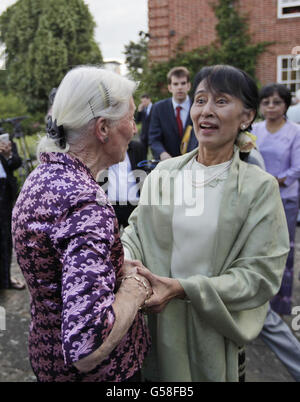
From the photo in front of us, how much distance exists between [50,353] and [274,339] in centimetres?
197

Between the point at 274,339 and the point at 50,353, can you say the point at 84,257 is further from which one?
the point at 274,339

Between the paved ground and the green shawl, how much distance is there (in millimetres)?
1312

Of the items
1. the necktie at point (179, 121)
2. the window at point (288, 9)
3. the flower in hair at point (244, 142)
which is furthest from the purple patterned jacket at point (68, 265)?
the window at point (288, 9)

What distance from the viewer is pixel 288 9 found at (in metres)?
12.3

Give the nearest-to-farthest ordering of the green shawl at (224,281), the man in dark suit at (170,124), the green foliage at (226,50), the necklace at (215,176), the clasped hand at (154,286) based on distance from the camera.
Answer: the clasped hand at (154,286)
the green shawl at (224,281)
the necklace at (215,176)
the man in dark suit at (170,124)
the green foliage at (226,50)

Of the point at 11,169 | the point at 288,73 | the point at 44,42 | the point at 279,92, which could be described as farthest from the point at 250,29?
the point at 11,169

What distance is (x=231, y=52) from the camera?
13609mm

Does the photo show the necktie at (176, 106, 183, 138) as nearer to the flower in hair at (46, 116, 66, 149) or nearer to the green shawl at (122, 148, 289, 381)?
the green shawl at (122, 148, 289, 381)

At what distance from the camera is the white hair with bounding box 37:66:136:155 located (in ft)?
3.87

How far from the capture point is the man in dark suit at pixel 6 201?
4.20 meters

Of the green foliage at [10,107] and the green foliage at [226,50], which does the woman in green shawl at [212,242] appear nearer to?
the green foliage at [226,50]

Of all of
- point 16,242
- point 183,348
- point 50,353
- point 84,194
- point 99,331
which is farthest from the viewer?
point 183,348

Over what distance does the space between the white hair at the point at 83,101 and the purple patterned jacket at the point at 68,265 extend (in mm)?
94

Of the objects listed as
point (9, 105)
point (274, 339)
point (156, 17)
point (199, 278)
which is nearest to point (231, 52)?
point (156, 17)
